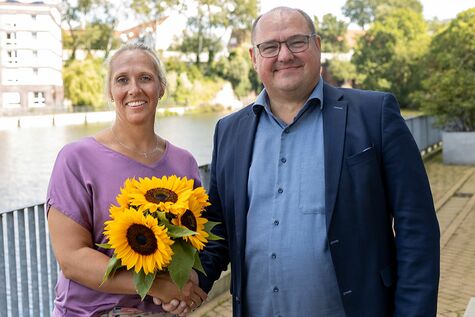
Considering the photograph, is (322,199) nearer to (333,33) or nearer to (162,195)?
(162,195)

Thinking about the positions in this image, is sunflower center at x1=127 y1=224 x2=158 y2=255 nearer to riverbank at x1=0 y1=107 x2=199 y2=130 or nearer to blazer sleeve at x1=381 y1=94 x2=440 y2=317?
blazer sleeve at x1=381 y1=94 x2=440 y2=317

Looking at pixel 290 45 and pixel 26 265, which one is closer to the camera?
pixel 290 45

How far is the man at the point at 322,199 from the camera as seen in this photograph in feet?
7.20

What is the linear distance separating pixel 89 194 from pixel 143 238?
0.37 m

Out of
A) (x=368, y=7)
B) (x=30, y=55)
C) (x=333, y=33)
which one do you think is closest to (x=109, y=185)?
(x=30, y=55)

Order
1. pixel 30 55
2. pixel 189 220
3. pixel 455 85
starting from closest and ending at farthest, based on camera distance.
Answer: pixel 189 220 < pixel 455 85 < pixel 30 55

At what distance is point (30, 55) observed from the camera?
6869cm

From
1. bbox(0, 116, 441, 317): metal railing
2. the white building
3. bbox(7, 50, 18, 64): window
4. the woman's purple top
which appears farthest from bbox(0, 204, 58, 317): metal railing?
bbox(7, 50, 18, 64): window

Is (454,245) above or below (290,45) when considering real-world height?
below

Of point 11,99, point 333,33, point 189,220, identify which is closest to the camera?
point 189,220

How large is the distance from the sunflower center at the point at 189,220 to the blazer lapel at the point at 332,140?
1.51 feet

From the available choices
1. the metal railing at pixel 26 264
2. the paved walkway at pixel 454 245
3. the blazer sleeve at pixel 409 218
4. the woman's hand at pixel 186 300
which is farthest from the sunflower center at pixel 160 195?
the paved walkway at pixel 454 245

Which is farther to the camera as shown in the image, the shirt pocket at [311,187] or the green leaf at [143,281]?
the shirt pocket at [311,187]

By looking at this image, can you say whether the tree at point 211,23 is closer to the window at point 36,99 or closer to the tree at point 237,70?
the tree at point 237,70
